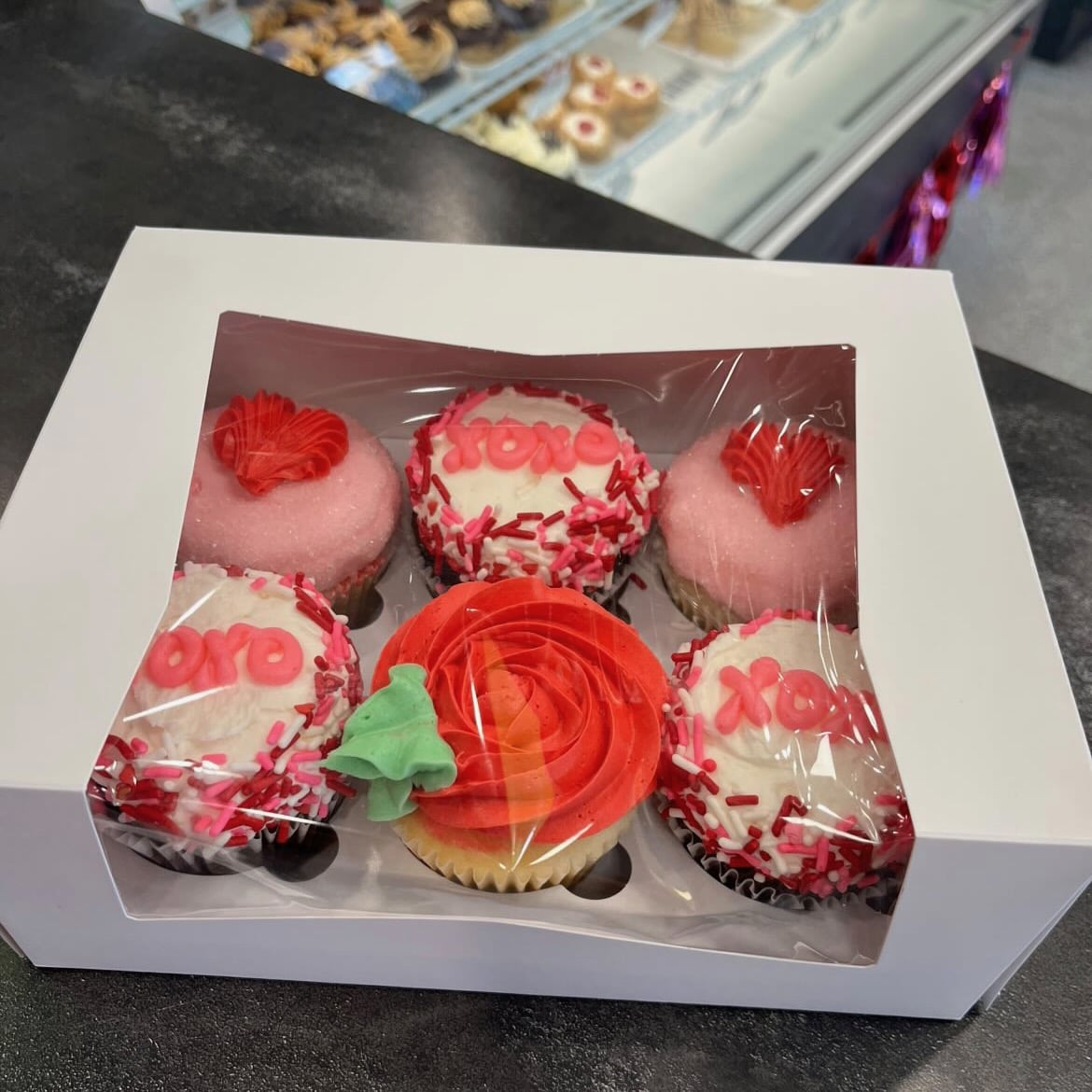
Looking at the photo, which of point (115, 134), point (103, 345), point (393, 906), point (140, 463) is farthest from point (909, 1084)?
point (115, 134)

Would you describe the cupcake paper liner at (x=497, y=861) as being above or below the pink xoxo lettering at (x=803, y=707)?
below

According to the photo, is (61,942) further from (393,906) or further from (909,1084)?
(909,1084)

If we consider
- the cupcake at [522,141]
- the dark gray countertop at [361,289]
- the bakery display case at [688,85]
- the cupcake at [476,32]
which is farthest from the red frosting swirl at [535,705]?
the cupcake at [476,32]

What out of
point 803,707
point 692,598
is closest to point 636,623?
point 692,598

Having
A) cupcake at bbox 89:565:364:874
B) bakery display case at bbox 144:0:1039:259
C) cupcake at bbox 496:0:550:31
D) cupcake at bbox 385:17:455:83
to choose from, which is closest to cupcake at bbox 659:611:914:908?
cupcake at bbox 89:565:364:874

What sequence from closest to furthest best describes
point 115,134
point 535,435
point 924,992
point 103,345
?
point 924,992 < point 103,345 < point 535,435 < point 115,134

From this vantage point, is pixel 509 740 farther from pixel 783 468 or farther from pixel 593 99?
pixel 593 99

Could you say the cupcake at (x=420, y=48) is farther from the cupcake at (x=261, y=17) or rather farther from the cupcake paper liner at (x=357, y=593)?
the cupcake paper liner at (x=357, y=593)
